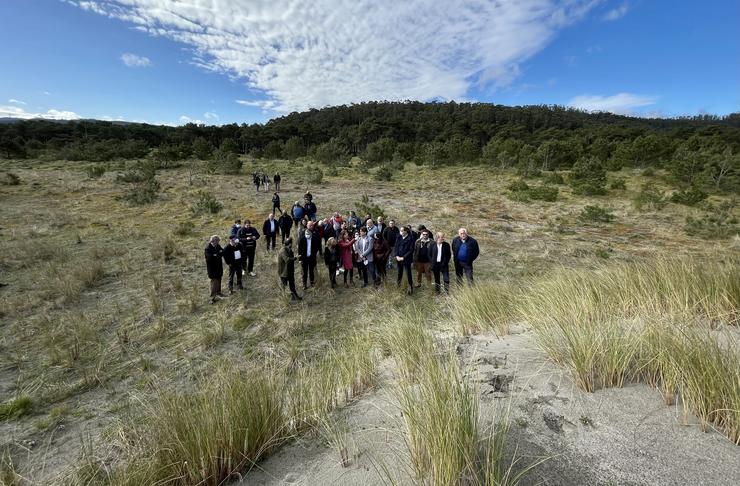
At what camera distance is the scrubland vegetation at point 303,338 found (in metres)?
2.05

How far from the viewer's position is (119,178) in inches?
923

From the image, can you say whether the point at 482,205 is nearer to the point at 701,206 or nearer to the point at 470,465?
the point at 701,206

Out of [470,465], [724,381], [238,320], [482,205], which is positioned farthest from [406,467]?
[482,205]

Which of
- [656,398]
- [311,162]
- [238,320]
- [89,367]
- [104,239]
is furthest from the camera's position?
[311,162]

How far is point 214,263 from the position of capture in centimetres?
700

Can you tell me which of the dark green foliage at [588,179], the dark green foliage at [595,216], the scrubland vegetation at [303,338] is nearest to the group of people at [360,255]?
the scrubland vegetation at [303,338]

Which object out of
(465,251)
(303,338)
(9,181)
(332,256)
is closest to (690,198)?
(465,251)

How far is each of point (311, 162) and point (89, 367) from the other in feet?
123

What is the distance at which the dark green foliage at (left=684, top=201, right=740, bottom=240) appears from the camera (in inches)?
515

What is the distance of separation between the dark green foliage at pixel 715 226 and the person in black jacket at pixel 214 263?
56.7ft

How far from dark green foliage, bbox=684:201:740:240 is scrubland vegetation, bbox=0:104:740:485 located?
9 cm

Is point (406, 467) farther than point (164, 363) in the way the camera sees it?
No

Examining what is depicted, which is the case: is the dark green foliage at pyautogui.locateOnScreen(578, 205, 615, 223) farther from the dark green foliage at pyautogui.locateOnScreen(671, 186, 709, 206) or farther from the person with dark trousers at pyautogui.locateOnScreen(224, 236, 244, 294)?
the person with dark trousers at pyautogui.locateOnScreen(224, 236, 244, 294)

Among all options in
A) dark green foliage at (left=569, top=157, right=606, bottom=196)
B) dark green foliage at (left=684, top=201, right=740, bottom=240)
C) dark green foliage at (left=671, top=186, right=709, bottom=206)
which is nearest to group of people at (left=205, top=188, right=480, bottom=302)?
dark green foliage at (left=684, top=201, right=740, bottom=240)
